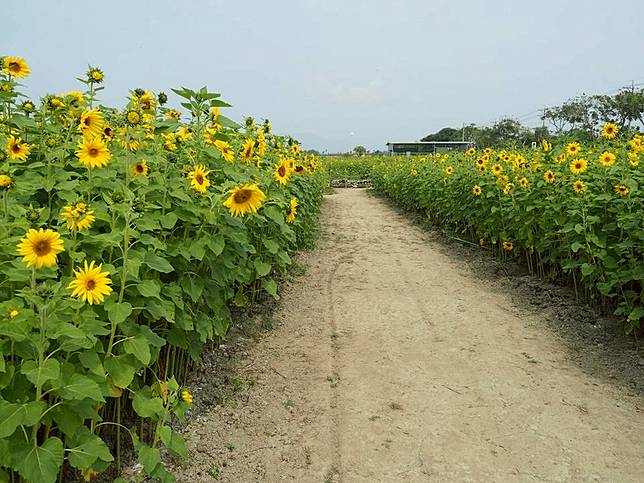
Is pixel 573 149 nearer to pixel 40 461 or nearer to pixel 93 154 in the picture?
pixel 93 154

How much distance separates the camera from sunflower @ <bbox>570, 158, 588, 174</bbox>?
491 centimetres

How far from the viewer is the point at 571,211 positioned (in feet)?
14.5

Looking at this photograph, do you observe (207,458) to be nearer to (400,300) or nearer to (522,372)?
(522,372)

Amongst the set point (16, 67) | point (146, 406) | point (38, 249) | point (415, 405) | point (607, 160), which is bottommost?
point (415, 405)

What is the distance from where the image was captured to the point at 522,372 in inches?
143

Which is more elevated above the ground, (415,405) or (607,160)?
(607,160)

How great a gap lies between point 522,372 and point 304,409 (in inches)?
57.2

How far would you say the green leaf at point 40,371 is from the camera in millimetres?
1600

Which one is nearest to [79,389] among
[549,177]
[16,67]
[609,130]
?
[16,67]

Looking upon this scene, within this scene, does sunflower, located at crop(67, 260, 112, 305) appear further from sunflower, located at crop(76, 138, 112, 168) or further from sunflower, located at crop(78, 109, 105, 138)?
sunflower, located at crop(78, 109, 105, 138)

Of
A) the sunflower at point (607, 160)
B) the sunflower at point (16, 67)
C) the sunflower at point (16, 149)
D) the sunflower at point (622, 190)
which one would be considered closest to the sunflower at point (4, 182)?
the sunflower at point (16, 149)

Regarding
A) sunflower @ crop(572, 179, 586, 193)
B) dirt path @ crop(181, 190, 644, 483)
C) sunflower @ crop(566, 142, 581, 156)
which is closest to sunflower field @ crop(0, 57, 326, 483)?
dirt path @ crop(181, 190, 644, 483)

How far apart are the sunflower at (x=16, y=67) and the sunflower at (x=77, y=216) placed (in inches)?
52.3

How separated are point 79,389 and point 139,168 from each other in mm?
1277
